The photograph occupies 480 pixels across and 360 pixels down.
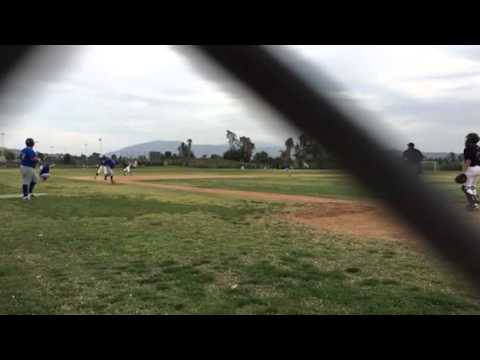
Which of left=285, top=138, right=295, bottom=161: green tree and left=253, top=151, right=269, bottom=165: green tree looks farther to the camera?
left=253, top=151, right=269, bottom=165: green tree

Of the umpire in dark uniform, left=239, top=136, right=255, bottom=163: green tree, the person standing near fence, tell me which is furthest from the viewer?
the person standing near fence

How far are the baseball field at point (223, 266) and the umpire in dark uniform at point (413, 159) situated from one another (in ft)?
0.18

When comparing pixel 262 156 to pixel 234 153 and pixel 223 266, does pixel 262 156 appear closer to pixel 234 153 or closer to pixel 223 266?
pixel 234 153

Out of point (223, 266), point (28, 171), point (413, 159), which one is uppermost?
point (413, 159)

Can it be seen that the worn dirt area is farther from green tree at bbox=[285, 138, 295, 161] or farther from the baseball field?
green tree at bbox=[285, 138, 295, 161]

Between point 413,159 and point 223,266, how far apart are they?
545 cm

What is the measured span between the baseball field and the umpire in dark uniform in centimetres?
5

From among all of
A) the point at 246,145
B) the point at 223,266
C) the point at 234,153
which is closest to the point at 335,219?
the point at 223,266

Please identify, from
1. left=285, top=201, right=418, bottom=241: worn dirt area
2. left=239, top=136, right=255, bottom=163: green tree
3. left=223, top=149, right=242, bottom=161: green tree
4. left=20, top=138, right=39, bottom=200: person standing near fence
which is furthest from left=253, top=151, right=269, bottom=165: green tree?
left=20, top=138, right=39, bottom=200: person standing near fence

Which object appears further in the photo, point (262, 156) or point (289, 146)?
point (262, 156)

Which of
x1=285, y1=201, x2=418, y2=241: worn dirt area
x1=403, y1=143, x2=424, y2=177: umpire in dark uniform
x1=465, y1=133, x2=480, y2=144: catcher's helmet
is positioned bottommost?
x1=285, y1=201, x2=418, y2=241: worn dirt area

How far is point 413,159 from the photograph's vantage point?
3.51ft

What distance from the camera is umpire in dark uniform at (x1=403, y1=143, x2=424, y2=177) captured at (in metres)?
0.93

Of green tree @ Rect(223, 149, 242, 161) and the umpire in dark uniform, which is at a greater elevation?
green tree @ Rect(223, 149, 242, 161)
